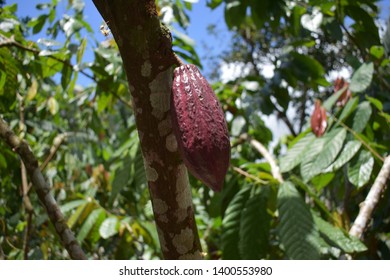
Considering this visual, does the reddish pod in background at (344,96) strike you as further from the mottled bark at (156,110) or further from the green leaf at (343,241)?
the mottled bark at (156,110)

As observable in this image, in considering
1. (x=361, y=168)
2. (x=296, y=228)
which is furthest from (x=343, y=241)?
(x=361, y=168)

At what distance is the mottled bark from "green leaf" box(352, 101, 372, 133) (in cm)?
75

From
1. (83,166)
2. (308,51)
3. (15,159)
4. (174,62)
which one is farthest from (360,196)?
(308,51)

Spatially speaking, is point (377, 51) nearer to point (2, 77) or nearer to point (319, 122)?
point (319, 122)

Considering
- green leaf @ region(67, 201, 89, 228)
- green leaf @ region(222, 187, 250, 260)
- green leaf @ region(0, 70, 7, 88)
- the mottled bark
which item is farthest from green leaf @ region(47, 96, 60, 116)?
the mottled bark

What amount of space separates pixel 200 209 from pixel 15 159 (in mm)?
1092

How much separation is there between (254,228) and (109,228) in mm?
581

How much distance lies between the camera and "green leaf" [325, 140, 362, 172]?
1.12 meters

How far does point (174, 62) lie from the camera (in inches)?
21.4

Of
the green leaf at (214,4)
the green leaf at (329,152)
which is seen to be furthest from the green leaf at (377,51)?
the green leaf at (214,4)

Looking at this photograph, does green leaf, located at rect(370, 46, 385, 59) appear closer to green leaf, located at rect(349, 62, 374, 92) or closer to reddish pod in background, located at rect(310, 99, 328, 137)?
green leaf, located at rect(349, 62, 374, 92)

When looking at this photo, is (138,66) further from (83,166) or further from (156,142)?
(83,166)

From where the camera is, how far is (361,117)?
4.00ft

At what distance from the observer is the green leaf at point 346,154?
3.67ft
